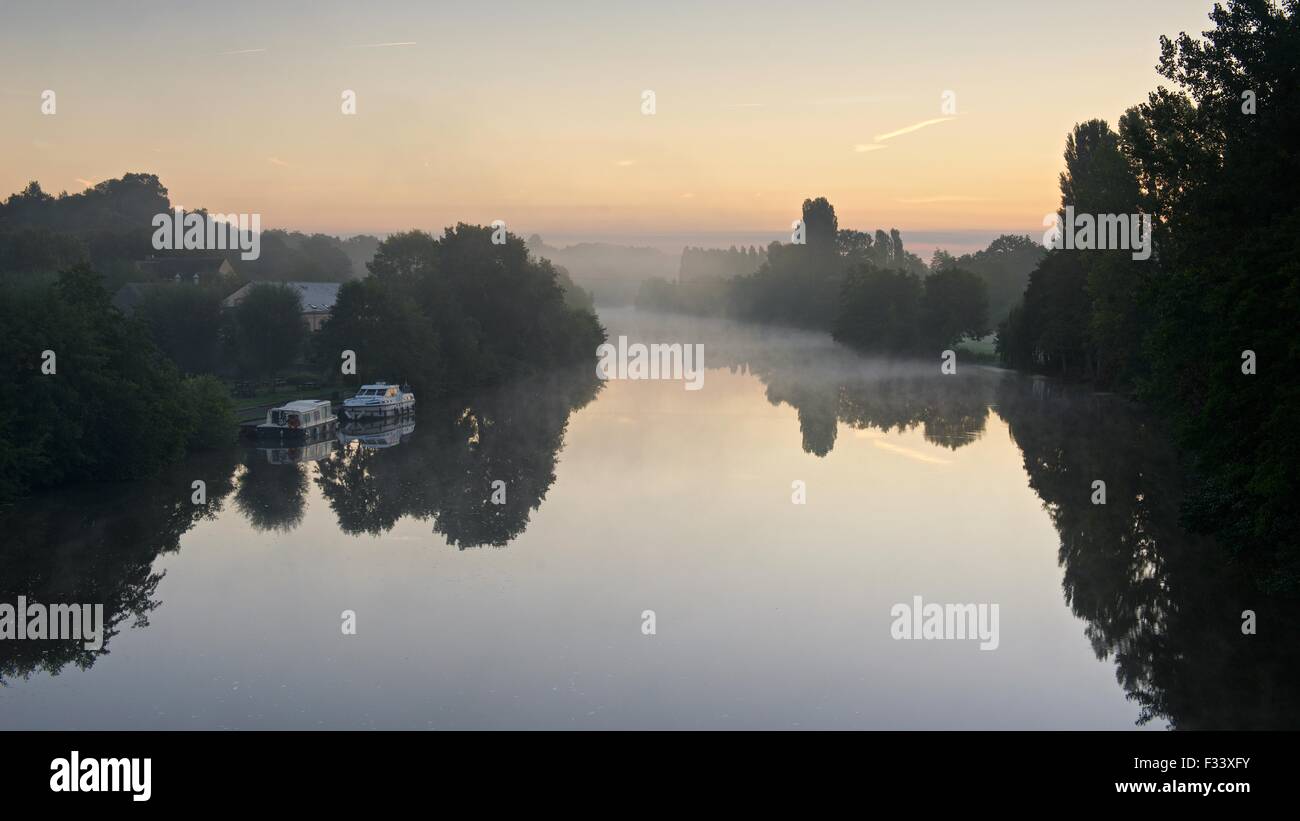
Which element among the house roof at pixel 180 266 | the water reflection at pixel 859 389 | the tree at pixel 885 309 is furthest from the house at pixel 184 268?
the tree at pixel 885 309

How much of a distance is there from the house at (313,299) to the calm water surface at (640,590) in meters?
44.2

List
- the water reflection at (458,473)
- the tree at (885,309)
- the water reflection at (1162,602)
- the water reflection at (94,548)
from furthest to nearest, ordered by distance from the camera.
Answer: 1. the tree at (885,309)
2. the water reflection at (458,473)
3. the water reflection at (94,548)
4. the water reflection at (1162,602)

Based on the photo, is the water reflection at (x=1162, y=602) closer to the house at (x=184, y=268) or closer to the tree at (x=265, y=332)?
the tree at (x=265, y=332)

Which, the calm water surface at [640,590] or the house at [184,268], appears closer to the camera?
the calm water surface at [640,590]

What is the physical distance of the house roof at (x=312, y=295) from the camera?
314ft

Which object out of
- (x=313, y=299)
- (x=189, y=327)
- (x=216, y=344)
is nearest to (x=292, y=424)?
(x=216, y=344)

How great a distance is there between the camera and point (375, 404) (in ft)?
210

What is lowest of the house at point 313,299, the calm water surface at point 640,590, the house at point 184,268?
the calm water surface at point 640,590

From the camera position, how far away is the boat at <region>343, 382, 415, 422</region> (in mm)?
63906

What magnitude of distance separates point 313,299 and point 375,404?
4216 cm

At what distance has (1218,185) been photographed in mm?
35406

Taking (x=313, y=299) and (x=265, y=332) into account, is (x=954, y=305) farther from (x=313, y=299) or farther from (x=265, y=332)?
(x=265, y=332)

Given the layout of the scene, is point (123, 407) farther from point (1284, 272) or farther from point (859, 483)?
point (1284, 272)
